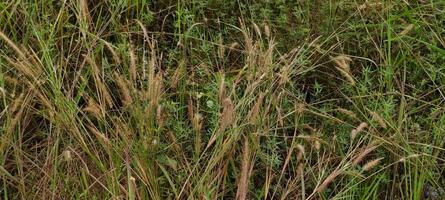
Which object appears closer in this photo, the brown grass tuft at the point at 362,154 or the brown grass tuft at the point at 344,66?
the brown grass tuft at the point at 362,154

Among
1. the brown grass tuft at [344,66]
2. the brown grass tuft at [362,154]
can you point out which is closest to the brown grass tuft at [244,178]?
the brown grass tuft at [362,154]

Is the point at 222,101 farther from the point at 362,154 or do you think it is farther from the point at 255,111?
the point at 362,154

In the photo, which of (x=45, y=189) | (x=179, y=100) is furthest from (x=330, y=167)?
(x=45, y=189)

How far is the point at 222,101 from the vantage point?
214 centimetres

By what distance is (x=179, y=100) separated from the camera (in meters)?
2.42

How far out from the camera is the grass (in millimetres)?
2125

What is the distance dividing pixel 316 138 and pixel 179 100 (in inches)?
18.7

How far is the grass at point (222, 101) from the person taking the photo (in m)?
2.12

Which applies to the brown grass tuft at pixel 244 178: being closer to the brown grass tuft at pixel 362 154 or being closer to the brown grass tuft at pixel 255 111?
the brown grass tuft at pixel 255 111

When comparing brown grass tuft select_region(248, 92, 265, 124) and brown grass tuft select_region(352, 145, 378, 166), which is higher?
brown grass tuft select_region(248, 92, 265, 124)

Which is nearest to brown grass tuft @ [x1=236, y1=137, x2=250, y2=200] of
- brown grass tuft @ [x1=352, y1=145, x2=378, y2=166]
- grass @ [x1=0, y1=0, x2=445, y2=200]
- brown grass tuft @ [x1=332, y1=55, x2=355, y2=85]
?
grass @ [x1=0, y1=0, x2=445, y2=200]

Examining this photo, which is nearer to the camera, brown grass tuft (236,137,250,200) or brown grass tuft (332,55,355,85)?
brown grass tuft (236,137,250,200)

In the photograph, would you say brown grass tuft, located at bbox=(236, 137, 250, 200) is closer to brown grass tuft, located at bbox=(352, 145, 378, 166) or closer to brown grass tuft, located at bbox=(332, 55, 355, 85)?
brown grass tuft, located at bbox=(352, 145, 378, 166)

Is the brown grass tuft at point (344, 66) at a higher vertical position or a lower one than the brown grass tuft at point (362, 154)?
higher
